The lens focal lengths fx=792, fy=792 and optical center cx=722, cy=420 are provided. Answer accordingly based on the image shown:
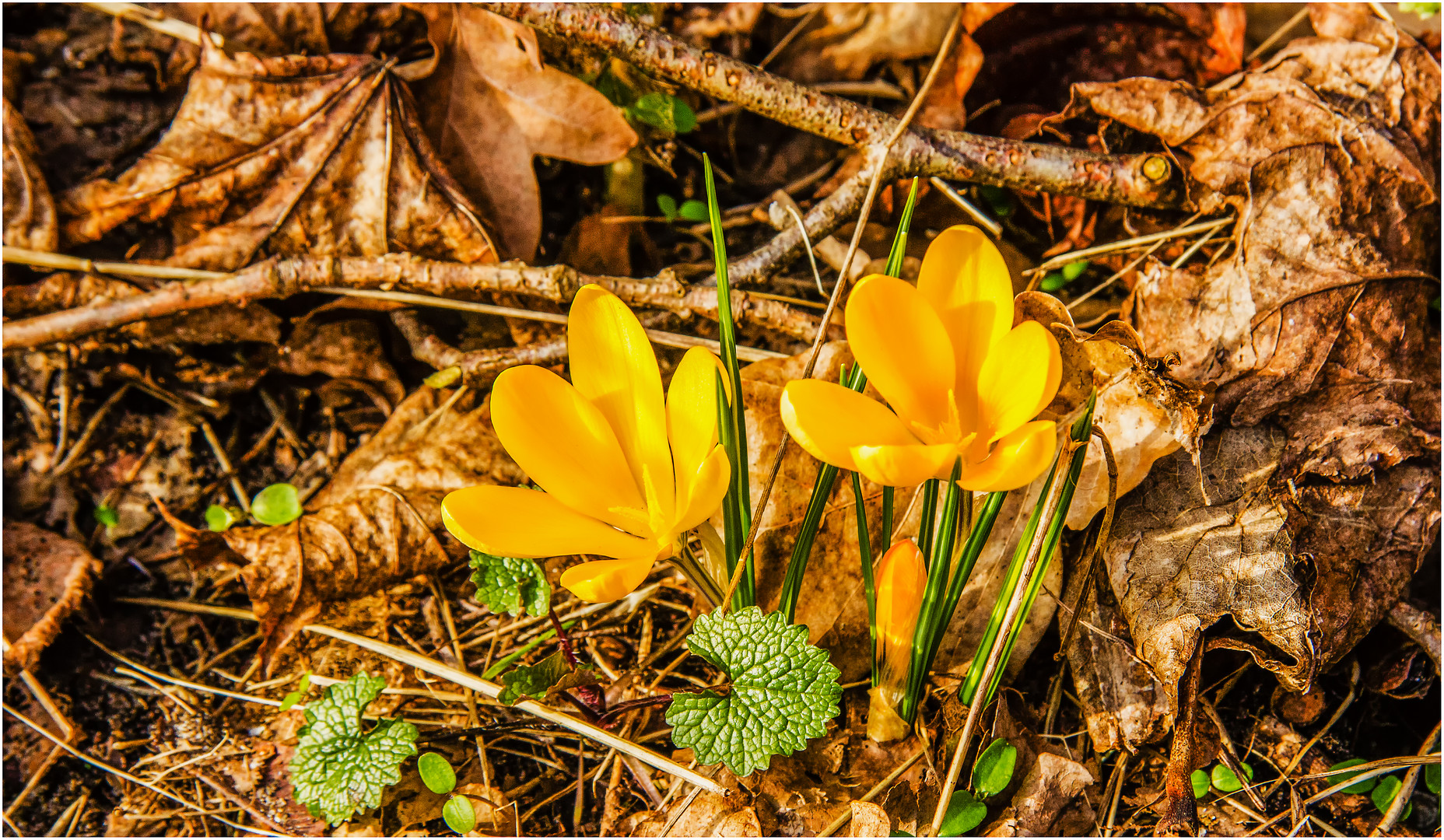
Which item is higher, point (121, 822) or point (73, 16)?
point (73, 16)

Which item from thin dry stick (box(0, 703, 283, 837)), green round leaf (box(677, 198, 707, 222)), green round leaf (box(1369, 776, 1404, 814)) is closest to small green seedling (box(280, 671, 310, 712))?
thin dry stick (box(0, 703, 283, 837))

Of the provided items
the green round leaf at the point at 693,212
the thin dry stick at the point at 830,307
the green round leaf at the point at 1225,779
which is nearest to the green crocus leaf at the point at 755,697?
the thin dry stick at the point at 830,307

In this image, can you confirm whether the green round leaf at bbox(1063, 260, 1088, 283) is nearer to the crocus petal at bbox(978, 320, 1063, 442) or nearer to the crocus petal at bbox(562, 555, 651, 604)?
the crocus petal at bbox(978, 320, 1063, 442)

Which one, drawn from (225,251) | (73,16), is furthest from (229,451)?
(73,16)

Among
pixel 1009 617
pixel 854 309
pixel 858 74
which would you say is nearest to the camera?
pixel 854 309

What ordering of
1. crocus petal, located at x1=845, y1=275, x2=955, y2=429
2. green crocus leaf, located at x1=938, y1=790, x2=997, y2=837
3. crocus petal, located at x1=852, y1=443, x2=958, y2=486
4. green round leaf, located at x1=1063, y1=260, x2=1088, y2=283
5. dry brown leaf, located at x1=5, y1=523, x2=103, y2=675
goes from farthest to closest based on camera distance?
green round leaf, located at x1=1063, y1=260, x2=1088, y2=283, dry brown leaf, located at x1=5, y1=523, x2=103, y2=675, green crocus leaf, located at x1=938, y1=790, x2=997, y2=837, crocus petal, located at x1=845, y1=275, x2=955, y2=429, crocus petal, located at x1=852, y1=443, x2=958, y2=486

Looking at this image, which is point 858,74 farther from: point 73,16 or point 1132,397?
point 73,16
